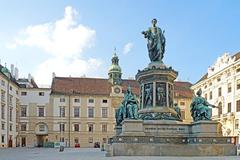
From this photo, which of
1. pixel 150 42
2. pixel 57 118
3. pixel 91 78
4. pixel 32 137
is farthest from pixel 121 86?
pixel 150 42

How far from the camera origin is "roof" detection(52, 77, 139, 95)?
293 feet

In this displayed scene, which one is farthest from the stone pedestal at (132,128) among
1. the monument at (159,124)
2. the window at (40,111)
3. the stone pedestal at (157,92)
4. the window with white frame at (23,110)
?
the window at (40,111)

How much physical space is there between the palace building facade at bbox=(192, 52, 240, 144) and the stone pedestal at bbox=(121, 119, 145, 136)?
40781 millimetres

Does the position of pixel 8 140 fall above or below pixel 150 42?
below

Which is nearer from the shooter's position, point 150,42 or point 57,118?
point 150,42

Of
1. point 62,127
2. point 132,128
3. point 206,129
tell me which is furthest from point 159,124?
point 62,127

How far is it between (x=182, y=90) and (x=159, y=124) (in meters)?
70.3

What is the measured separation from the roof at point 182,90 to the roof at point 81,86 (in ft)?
27.6

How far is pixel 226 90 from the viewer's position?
6944 centimetres

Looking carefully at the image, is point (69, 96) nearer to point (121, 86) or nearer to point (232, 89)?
point (121, 86)

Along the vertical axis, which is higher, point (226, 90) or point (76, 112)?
point (226, 90)

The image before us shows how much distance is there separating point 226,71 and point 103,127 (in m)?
30.0

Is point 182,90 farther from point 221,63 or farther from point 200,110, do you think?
point 200,110

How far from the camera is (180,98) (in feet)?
307
